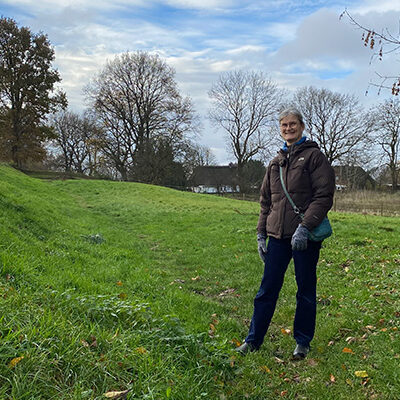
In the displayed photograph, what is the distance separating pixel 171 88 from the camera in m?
40.7

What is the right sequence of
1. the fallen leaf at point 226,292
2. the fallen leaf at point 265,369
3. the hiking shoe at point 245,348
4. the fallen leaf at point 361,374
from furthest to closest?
the fallen leaf at point 226,292, the hiking shoe at point 245,348, the fallen leaf at point 265,369, the fallen leaf at point 361,374

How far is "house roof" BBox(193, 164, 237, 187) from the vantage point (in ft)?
164

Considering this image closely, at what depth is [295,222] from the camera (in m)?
3.33

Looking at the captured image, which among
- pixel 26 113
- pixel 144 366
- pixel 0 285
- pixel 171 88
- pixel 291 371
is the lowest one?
pixel 291 371

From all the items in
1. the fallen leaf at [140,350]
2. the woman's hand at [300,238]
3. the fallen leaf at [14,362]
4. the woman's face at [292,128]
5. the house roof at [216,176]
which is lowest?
the fallen leaf at [140,350]

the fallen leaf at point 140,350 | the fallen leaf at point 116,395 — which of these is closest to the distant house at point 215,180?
the fallen leaf at point 140,350

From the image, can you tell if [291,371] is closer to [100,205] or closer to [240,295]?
[240,295]

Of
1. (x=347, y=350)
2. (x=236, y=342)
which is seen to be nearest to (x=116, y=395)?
(x=236, y=342)

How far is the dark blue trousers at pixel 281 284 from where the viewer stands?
3.37m

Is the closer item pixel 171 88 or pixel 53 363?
pixel 53 363

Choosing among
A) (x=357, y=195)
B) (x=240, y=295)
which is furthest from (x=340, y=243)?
(x=357, y=195)

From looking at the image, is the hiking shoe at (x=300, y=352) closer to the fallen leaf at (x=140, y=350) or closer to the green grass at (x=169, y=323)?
the green grass at (x=169, y=323)

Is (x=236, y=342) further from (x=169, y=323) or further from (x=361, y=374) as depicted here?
(x=361, y=374)

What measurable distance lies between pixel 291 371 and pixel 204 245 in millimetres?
6347
